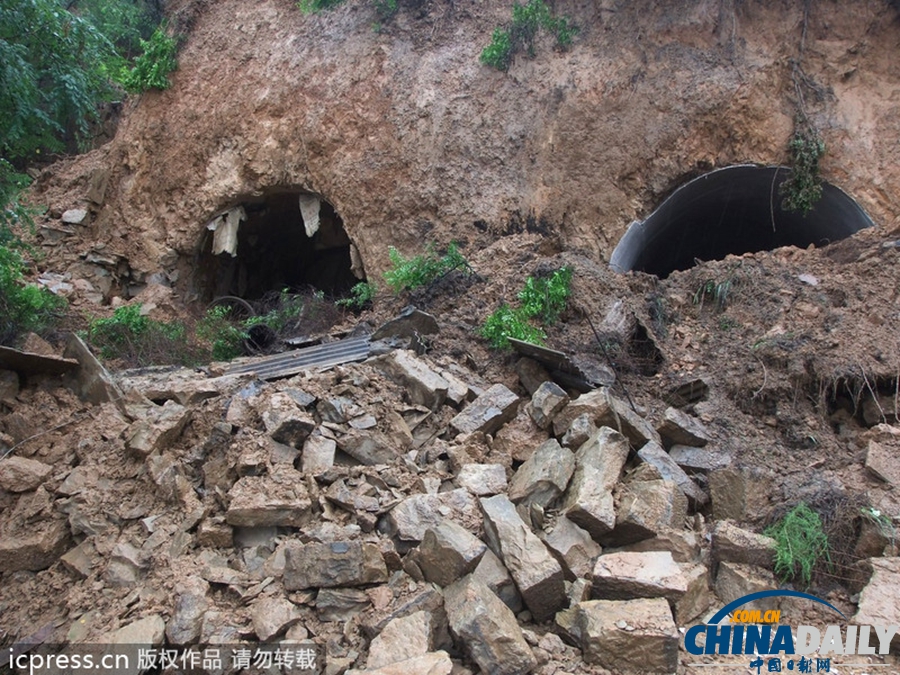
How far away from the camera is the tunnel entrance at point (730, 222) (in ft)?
30.3

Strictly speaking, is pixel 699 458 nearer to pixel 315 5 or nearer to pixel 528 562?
pixel 528 562

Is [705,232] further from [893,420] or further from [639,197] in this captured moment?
[893,420]

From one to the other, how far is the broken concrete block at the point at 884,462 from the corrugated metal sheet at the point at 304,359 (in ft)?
14.3

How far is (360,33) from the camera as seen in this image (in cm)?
1116

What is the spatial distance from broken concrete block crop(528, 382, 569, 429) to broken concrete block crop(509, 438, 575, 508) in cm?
61

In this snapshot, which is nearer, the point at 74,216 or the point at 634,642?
the point at 634,642

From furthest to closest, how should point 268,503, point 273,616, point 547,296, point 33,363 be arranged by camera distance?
point 547,296, point 33,363, point 268,503, point 273,616

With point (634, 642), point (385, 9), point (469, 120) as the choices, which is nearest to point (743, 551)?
point (634, 642)

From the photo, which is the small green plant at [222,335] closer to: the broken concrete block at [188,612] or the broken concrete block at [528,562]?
the broken concrete block at [188,612]

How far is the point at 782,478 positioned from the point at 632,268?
5403 mm

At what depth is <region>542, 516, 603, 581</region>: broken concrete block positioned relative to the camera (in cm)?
390

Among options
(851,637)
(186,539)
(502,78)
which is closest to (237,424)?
(186,539)

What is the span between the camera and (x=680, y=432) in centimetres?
548

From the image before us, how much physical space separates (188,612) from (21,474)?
2070mm
